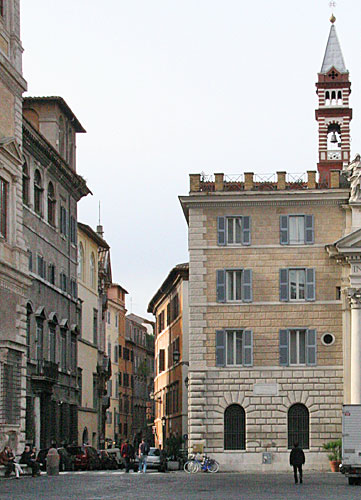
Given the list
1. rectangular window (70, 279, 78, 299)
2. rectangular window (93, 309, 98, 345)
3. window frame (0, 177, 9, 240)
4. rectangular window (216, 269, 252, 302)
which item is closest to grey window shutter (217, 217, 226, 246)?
rectangular window (216, 269, 252, 302)

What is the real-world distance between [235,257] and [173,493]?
27.2 m

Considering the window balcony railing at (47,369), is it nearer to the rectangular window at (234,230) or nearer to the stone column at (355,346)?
the rectangular window at (234,230)

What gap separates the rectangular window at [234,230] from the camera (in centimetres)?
5744

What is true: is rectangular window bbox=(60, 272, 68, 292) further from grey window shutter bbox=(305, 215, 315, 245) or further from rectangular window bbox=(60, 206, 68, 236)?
grey window shutter bbox=(305, 215, 315, 245)

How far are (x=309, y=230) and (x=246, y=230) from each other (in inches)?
126

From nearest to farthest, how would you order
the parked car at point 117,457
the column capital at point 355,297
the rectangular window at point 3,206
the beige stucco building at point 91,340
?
the rectangular window at point 3,206 → the column capital at point 355,297 → the parked car at point 117,457 → the beige stucco building at point 91,340

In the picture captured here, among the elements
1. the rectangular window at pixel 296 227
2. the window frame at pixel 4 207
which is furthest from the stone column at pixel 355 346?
the window frame at pixel 4 207

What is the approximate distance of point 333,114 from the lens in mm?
70312

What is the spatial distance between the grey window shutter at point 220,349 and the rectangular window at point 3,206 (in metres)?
16.6

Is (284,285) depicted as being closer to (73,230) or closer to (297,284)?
(297,284)

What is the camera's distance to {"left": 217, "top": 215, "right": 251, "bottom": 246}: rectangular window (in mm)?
57438

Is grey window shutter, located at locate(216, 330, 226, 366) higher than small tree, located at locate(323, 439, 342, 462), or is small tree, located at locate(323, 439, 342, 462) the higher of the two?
grey window shutter, located at locate(216, 330, 226, 366)

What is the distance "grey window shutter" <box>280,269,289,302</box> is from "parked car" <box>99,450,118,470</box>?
1264 centimetres

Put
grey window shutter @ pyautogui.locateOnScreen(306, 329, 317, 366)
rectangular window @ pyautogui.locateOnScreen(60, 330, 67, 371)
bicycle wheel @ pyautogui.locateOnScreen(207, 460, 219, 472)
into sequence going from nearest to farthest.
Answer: bicycle wheel @ pyautogui.locateOnScreen(207, 460, 219, 472), grey window shutter @ pyautogui.locateOnScreen(306, 329, 317, 366), rectangular window @ pyautogui.locateOnScreen(60, 330, 67, 371)
